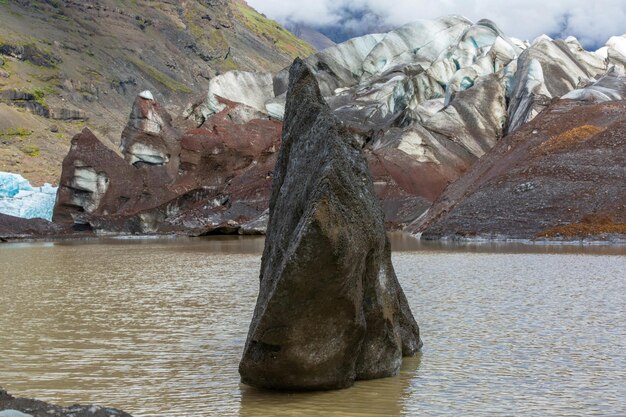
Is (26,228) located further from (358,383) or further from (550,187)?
(358,383)

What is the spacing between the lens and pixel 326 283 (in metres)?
7.10

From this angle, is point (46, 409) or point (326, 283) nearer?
point (46, 409)

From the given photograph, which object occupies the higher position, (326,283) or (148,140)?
(148,140)

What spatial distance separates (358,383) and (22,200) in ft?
220

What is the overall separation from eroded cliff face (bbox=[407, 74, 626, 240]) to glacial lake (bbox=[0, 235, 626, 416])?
15.0 meters

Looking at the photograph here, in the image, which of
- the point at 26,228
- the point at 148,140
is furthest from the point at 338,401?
the point at 148,140

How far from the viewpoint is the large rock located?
7070 millimetres

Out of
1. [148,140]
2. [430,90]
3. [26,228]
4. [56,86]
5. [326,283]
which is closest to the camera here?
[326,283]

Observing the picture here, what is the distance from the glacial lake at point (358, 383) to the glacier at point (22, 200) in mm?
52099

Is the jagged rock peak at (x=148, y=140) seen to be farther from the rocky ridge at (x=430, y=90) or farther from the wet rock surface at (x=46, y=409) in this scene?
the wet rock surface at (x=46, y=409)

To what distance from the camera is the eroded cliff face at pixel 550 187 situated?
33.7 meters

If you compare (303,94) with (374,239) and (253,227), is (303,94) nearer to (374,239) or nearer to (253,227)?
(374,239)

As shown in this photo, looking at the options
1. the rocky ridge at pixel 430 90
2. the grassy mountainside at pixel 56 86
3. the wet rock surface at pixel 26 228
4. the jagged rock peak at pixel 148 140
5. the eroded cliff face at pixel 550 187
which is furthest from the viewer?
the grassy mountainside at pixel 56 86

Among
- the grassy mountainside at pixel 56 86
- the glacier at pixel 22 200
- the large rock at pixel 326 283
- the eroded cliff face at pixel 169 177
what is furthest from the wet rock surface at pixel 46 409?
the grassy mountainside at pixel 56 86
